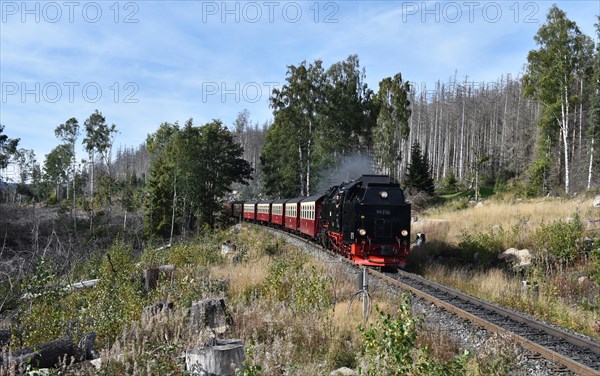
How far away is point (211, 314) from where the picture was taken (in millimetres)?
6410

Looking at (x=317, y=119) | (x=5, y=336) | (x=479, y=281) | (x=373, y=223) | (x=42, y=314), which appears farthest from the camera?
(x=317, y=119)

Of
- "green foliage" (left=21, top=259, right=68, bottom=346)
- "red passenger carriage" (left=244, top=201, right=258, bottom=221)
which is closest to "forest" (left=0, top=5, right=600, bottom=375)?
"green foliage" (left=21, top=259, right=68, bottom=346)

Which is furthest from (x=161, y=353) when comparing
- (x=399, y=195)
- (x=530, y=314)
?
(x=399, y=195)

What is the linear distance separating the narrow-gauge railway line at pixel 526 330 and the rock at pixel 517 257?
4.85 meters

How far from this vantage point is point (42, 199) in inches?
3049

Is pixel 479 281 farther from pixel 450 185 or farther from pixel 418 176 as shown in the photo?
pixel 450 185

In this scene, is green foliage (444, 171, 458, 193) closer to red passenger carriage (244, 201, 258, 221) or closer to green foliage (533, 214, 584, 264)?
red passenger carriage (244, 201, 258, 221)

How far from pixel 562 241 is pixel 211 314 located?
1216cm

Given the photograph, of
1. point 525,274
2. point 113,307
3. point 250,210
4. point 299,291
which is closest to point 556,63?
point 525,274

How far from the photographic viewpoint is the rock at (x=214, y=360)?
4523 mm

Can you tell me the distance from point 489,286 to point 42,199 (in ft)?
266

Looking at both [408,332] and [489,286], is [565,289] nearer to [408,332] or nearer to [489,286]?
[489,286]

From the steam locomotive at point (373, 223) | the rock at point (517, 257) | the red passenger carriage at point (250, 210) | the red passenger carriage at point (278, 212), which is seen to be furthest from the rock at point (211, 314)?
the red passenger carriage at point (250, 210)

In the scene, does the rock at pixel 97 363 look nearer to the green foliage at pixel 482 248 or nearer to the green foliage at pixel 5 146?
the green foliage at pixel 482 248
